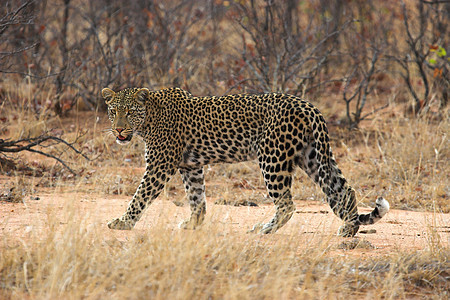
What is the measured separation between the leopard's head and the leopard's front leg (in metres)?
0.36

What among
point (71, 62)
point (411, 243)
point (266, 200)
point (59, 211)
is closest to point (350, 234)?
point (411, 243)

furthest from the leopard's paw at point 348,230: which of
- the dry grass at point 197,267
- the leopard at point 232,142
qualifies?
the dry grass at point 197,267

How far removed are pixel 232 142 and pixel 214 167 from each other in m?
3.39

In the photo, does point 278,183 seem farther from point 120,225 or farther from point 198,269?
point 198,269

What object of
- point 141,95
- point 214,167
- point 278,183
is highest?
point 141,95

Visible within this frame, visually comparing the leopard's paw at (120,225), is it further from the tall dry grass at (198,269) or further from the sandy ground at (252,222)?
the tall dry grass at (198,269)

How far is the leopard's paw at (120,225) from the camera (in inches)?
239

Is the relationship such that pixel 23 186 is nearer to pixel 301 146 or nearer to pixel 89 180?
pixel 89 180

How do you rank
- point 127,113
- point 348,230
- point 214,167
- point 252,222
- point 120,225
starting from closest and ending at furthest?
point 348,230 < point 120,225 < point 127,113 < point 252,222 < point 214,167

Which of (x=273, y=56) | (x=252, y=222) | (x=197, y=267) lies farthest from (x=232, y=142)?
(x=273, y=56)

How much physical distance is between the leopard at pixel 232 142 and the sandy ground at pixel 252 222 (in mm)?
213

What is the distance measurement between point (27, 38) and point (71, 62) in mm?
1153

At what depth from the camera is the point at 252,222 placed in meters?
6.71

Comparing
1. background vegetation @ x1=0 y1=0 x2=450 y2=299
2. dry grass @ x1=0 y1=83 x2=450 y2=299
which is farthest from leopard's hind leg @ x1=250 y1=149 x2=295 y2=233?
background vegetation @ x1=0 y1=0 x2=450 y2=299
